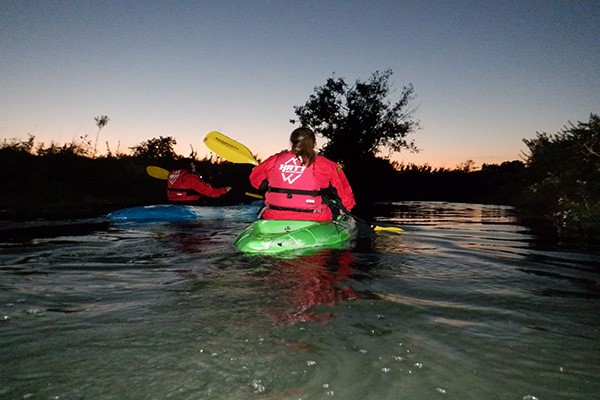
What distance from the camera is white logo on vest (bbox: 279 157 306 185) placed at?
5.52m

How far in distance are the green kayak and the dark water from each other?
310 millimetres

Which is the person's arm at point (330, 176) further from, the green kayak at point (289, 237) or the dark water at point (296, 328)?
the dark water at point (296, 328)

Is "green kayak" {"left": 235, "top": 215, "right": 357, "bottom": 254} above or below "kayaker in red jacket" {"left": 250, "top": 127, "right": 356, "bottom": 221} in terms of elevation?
below

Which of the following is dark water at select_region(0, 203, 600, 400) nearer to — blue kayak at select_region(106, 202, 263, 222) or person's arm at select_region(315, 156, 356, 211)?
person's arm at select_region(315, 156, 356, 211)

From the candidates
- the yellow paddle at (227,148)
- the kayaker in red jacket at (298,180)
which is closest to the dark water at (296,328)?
the kayaker in red jacket at (298,180)

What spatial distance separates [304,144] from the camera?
5.30 m

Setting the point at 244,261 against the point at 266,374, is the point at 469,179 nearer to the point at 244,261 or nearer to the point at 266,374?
the point at 244,261

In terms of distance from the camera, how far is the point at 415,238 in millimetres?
7398

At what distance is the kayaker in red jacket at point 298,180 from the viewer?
17.8 ft

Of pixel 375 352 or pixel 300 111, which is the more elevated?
pixel 300 111

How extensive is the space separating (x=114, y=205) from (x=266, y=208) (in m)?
12.0

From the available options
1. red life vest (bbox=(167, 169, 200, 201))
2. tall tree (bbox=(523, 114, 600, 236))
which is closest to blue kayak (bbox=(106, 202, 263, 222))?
red life vest (bbox=(167, 169, 200, 201))

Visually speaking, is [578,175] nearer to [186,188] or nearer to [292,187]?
[292,187]

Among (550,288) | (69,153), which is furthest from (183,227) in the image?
(69,153)
